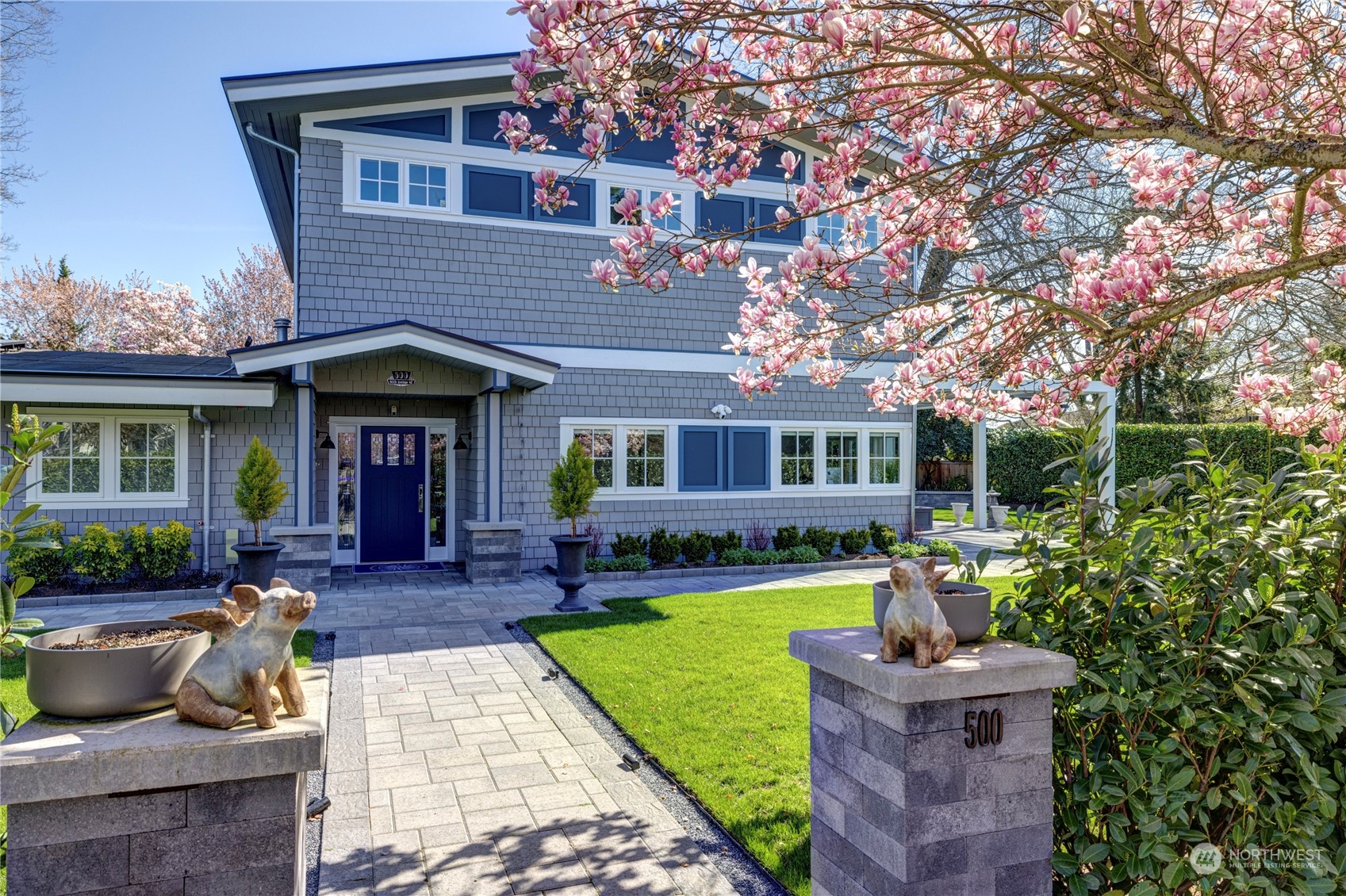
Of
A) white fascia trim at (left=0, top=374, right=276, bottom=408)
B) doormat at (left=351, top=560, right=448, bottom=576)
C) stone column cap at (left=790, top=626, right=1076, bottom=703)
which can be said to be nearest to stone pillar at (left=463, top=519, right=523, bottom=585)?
doormat at (left=351, top=560, right=448, bottom=576)

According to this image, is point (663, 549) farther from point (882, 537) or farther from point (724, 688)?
point (724, 688)

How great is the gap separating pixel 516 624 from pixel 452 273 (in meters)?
5.16

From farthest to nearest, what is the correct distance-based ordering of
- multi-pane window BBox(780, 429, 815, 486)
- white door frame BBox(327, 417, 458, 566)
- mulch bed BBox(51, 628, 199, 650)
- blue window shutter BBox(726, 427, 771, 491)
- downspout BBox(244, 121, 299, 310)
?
1. multi-pane window BBox(780, 429, 815, 486)
2. blue window shutter BBox(726, 427, 771, 491)
3. white door frame BBox(327, 417, 458, 566)
4. downspout BBox(244, 121, 299, 310)
5. mulch bed BBox(51, 628, 199, 650)

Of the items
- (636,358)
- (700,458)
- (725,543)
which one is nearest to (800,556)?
(725,543)

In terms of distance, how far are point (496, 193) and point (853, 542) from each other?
24.0 feet

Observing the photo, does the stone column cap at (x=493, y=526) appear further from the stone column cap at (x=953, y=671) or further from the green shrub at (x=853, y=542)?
the stone column cap at (x=953, y=671)

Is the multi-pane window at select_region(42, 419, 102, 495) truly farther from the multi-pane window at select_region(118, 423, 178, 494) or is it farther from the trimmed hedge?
the trimmed hedge

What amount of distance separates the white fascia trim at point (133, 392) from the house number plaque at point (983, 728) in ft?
29.9

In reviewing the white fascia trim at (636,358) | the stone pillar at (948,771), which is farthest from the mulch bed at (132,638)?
the white fascia trim at (636,358)

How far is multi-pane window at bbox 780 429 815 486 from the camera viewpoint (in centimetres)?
1243

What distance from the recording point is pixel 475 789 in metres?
3.91

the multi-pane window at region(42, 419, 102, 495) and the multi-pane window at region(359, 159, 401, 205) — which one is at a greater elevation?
the multi-pane window at region(359, 159, 401, 205)

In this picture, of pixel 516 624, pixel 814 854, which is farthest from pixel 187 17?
pixel 814 854

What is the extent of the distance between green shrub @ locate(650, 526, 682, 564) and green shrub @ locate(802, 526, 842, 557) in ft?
7.41
